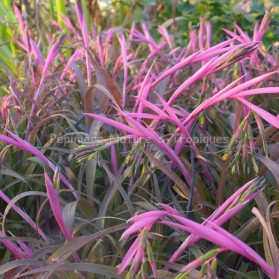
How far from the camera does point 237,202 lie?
758mm

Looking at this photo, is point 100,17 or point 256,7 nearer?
point 256,7

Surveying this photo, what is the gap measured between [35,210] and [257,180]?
677mm

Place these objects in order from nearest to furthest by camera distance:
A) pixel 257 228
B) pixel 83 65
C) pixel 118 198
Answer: pixel 257 228 → pixel 118 198 → pixel 83 65

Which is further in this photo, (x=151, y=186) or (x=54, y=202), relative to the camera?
(x=151, y=186)

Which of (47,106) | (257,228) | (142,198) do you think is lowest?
(257,228)


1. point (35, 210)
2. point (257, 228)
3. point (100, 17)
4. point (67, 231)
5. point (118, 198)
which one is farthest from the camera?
point (100, 17)

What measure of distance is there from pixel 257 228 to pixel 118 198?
0.31m

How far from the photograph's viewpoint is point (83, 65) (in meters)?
1.65

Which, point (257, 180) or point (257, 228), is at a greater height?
point (257, 180)

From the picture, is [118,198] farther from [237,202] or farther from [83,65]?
[83,65]

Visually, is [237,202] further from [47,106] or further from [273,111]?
[273,111]

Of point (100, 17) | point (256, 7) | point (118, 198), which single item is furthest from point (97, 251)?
point (100, 17)

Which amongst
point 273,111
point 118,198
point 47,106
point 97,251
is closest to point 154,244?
point 97,251

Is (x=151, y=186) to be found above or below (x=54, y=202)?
below
